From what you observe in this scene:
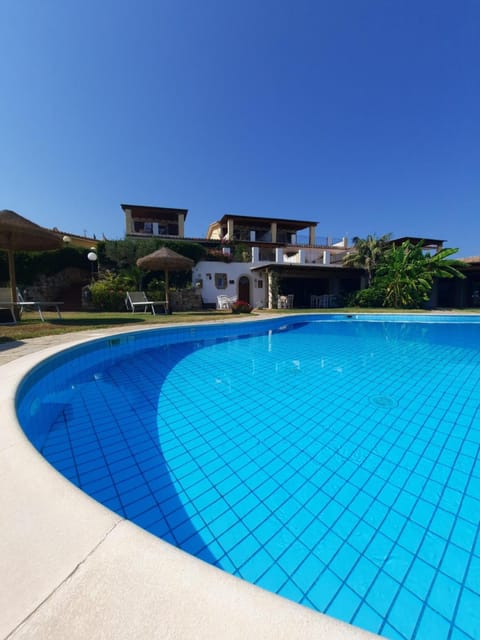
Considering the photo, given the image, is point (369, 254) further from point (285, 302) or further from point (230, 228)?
point (230, 228)

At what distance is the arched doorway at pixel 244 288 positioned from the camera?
63.8ft

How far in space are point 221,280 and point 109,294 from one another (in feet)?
24.7

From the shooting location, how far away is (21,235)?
26.8 ft

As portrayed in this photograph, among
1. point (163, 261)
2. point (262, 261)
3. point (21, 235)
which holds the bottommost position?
point (163, 261)

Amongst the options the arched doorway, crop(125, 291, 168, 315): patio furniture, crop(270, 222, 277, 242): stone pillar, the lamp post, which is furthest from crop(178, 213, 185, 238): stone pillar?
crop(125, 291, 168, 315): patio furniture

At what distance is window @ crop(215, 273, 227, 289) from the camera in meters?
18.7

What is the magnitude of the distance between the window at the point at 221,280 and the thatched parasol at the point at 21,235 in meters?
10.6

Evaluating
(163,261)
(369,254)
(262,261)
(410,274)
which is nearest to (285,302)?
→ (262,261)

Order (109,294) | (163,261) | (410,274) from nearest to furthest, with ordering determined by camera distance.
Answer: (163,261) < (109,294) < (410,274)

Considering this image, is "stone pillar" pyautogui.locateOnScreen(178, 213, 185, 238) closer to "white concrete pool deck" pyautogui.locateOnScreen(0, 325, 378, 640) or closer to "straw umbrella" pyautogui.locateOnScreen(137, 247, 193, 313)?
"straw umbrella" pyautogui.locateOnScreen(137, 247, 193, 313)

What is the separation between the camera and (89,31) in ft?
34.1

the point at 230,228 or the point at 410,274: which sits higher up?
the point at 230,228

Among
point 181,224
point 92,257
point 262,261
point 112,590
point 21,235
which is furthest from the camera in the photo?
point 181,224

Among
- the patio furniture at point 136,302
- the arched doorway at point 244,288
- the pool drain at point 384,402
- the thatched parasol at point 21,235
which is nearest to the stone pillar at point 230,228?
the arched doorway at point 244,288
